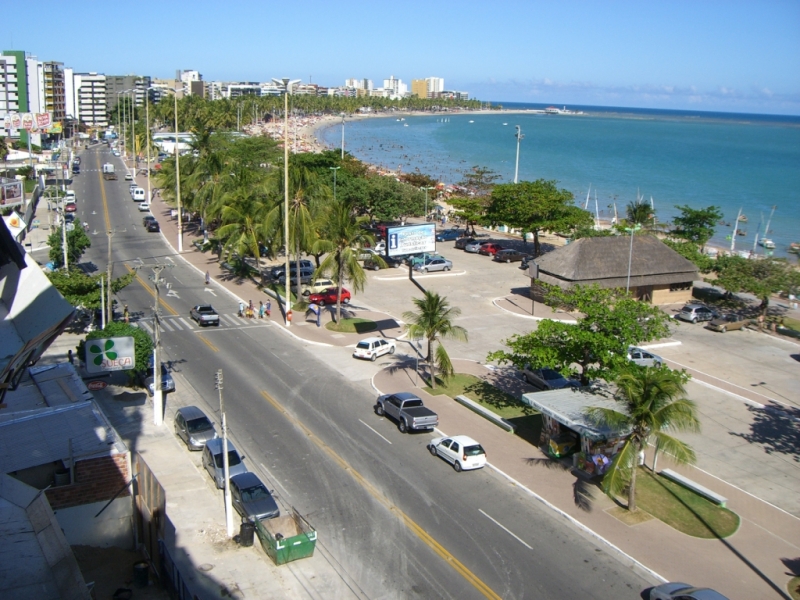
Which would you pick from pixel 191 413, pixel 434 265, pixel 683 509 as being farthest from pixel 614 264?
pixel 191 413

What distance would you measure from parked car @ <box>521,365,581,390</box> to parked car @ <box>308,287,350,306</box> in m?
17.1

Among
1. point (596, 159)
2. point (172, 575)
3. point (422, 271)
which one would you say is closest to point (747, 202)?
point (596, 159)

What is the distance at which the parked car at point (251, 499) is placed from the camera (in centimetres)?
2058

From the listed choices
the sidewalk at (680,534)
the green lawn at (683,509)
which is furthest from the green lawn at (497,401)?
the green lawn at (683,509)

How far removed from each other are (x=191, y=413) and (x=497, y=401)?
42.9ft

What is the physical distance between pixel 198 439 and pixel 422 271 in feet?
Result: 111

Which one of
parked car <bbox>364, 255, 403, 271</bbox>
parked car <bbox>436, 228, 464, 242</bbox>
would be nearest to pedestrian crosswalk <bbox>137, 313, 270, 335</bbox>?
parked car <bbox>364, 255, 403, 271</bbox>

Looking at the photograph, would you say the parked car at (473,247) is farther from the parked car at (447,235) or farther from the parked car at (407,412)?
the parked car at (407,412)

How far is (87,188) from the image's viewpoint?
9606 centimetres

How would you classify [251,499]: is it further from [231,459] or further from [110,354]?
[110,354]

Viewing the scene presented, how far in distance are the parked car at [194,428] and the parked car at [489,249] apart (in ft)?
140

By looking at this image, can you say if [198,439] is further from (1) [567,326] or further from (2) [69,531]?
(1) [567,326]

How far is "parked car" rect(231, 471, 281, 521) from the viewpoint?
2058 centimetres

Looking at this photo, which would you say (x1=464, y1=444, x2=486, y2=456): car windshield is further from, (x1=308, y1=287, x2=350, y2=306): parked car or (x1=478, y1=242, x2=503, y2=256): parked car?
(x1=478, y1=242, x2=503, y2=256): parked car
